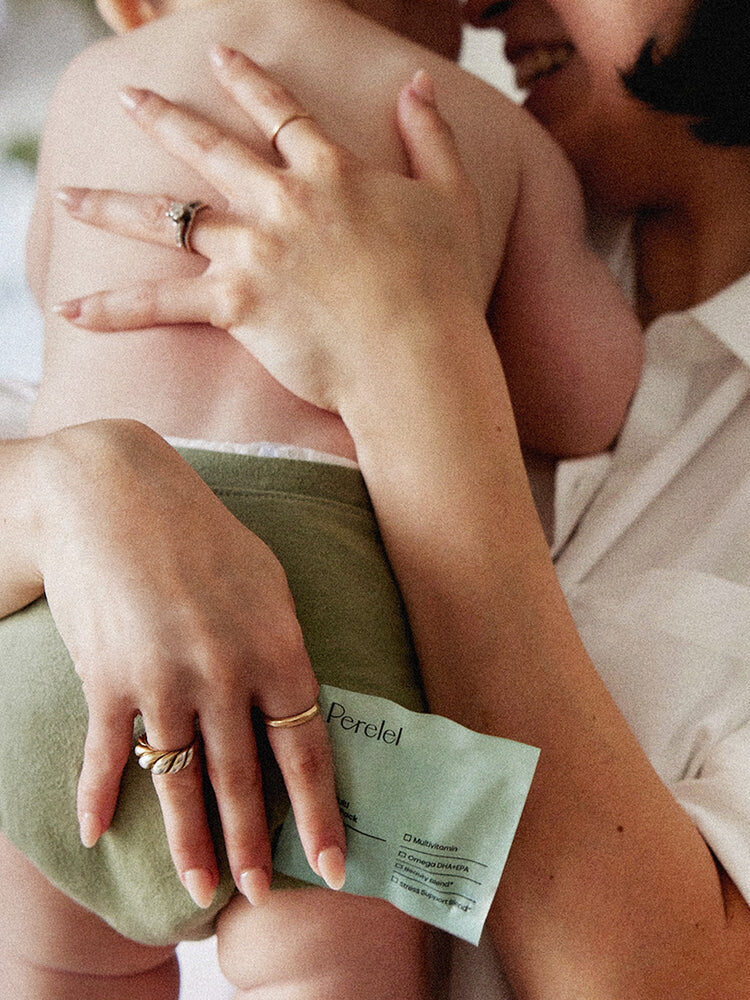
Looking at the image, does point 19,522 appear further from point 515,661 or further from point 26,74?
point 26,74

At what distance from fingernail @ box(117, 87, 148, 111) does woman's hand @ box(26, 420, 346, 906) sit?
0.34m

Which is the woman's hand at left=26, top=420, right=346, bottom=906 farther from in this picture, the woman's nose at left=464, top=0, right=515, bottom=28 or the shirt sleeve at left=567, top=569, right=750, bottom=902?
the woman's nose at left=464, top=0, right=515, bottom=28

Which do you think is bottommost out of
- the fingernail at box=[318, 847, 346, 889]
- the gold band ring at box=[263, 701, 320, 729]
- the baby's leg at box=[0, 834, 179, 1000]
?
the baby's leg at box=[0, 834, 179, 1000]

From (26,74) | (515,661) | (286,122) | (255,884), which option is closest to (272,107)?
(286,122)

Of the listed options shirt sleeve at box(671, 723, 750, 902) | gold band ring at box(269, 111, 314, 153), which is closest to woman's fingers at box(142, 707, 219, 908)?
shirt sleeve at box(671, 723, 750, 902)

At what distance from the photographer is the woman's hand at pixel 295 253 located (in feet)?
2.23

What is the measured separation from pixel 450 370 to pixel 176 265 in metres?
0.26

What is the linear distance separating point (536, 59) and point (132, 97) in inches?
25.2

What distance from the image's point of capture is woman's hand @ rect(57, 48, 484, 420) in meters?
0.68

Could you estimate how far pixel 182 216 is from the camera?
2.30 feet

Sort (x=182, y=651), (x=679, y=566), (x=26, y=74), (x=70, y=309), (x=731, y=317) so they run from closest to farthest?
(x=182, y=651)
(x=70, y=309)
(x=679, y=566)
(x=731, y=317)
(x=26, y=74)

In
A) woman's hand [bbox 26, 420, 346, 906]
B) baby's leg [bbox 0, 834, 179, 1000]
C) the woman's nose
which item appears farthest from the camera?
the woman's nose

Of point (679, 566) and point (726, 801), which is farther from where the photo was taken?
point (679, 566)

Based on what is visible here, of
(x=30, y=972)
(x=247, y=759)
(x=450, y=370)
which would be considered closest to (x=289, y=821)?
(x=247, y=759)
